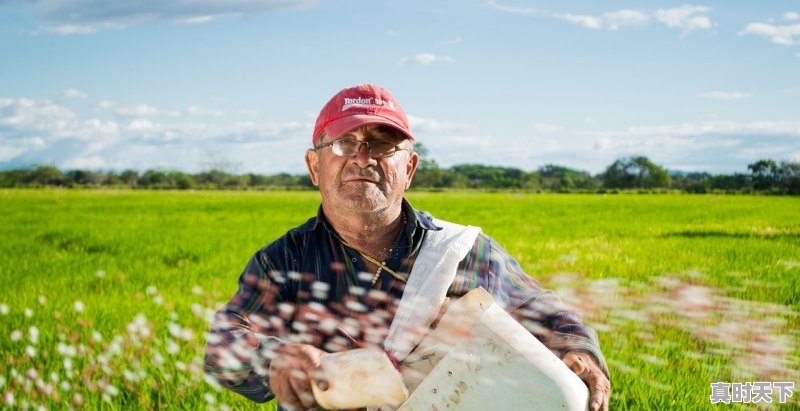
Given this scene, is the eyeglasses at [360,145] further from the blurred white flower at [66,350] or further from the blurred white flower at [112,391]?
the blurred white flower at [66,350]

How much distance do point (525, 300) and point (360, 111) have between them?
791mm

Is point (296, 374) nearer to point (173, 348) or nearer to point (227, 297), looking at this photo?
point (173, 348)

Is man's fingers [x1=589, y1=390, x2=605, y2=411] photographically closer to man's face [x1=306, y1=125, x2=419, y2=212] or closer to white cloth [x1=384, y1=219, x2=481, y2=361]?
white cloth [x1=384, y1=219, x2=481, y2=361]

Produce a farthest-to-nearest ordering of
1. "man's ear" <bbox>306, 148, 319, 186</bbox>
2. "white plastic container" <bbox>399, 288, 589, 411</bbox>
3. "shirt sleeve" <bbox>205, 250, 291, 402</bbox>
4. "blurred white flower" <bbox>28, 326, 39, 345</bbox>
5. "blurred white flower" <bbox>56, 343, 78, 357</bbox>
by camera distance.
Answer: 1. "blurred white flower" <bbox>28, 326, 39, 345</bbox>
2. "blurred white flower" <bbox>56, 343, 78, 357</bbox>
3. "man's ear" <bbox>306, 148, 319, 186</bbox>
4. "shirt sleeve" <bbox>205, 250, 291, 402</bbox>
5. "white plastic container" <bbox>399, 288, 589, 411</bbox>

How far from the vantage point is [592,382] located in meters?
2.13

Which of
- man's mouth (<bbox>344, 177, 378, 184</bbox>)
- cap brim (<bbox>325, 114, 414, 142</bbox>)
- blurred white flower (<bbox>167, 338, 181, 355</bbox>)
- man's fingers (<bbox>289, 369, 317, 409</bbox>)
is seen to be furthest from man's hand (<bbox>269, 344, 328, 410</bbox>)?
blurred white flower (<bbox>167, 338, 181, 355</bbox>)

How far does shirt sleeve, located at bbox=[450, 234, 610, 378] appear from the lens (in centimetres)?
230

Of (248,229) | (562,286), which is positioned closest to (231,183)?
(248,229)

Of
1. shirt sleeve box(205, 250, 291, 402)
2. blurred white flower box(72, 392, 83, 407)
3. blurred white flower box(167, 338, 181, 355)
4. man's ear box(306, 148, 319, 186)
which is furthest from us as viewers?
blurred white flower box(167, 338, 181, 355)

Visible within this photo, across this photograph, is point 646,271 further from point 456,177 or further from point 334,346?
point 456,177

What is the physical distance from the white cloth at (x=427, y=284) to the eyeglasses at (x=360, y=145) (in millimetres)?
286

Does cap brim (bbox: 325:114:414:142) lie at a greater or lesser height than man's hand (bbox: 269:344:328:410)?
greater
